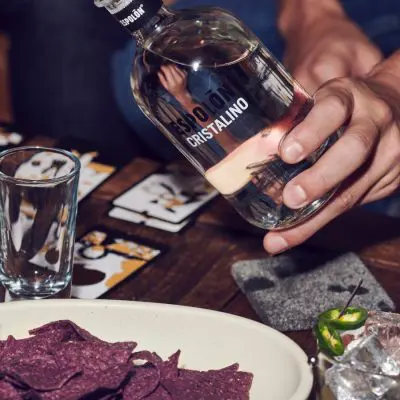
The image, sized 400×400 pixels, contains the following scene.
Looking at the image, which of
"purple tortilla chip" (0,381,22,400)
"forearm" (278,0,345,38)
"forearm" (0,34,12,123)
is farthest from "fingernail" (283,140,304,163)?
"forearm" (0,34,12,123)

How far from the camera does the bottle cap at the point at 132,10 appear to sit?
98 cm

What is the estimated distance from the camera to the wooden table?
4.22 ft

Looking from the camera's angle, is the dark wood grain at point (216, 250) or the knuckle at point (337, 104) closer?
the knuckle at point (337, 104)

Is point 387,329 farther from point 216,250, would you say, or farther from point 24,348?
point 216,250

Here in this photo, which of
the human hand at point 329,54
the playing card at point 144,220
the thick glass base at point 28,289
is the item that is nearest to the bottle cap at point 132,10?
the thick glass base at point 28,289

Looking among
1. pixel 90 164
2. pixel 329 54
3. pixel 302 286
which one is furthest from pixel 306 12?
pixel 302 286

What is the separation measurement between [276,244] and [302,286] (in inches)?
5.6

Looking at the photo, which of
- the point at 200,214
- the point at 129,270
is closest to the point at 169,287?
the point at 129,270

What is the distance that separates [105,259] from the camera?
136 cm

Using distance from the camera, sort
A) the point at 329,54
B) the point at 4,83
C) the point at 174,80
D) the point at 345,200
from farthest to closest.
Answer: the point at 4,83 → the point at 329,54 → the point at 345,200 → the point at 174,80

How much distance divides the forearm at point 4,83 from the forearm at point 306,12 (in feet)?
4.17

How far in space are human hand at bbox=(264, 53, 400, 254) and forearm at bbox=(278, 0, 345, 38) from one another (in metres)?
0.44

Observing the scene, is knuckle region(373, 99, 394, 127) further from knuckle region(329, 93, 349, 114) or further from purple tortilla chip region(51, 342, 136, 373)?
purple tortilla chip region(51, 342, 136, 373)

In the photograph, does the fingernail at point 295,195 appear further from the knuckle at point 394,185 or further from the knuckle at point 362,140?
the knuckle at point 394,185
